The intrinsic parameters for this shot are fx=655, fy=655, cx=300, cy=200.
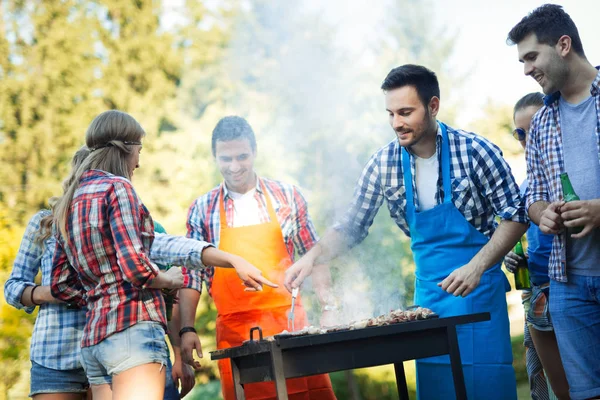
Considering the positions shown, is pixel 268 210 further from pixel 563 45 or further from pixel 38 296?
pixel 563 45

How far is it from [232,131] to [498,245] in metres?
1.93

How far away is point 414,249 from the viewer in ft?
11.6

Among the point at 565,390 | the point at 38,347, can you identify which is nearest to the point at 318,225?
the point at 565,390

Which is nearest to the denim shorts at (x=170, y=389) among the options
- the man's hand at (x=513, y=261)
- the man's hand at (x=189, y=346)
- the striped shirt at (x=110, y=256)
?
the man's hand at (x=189, y=346)

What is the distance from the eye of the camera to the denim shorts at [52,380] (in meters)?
3.21

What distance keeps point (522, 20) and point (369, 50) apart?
301 inches

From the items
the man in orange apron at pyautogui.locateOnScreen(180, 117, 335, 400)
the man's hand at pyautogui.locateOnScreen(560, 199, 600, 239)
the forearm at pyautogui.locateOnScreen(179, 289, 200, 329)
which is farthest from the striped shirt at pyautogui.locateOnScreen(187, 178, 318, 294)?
the man's hand at pyautogui.locateOnScreen(560, 199, 600, 239)

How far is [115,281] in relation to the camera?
8.73ft

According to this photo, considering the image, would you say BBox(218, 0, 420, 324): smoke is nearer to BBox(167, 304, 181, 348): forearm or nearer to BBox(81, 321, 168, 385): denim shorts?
BBox(167, 304, 181, 348): forearm

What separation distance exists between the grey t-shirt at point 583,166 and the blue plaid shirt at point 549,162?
4 centimetres

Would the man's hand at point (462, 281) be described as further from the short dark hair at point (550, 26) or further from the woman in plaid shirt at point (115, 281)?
the woman in plaid shirt at point (115, 281)

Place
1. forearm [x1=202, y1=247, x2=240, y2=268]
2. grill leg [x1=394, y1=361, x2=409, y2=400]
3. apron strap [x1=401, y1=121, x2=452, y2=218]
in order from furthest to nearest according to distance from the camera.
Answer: grill leg [x1=394, y1=361, x2=409, y2=400]
apron strap [x1=401, y1=121, x2=452, y2=218]
forearm [x1=202, y1=247, x2=240, y2=268]

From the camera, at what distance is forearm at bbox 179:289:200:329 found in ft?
13.1

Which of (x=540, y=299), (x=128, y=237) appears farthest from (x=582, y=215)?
(x=128, y=237)
